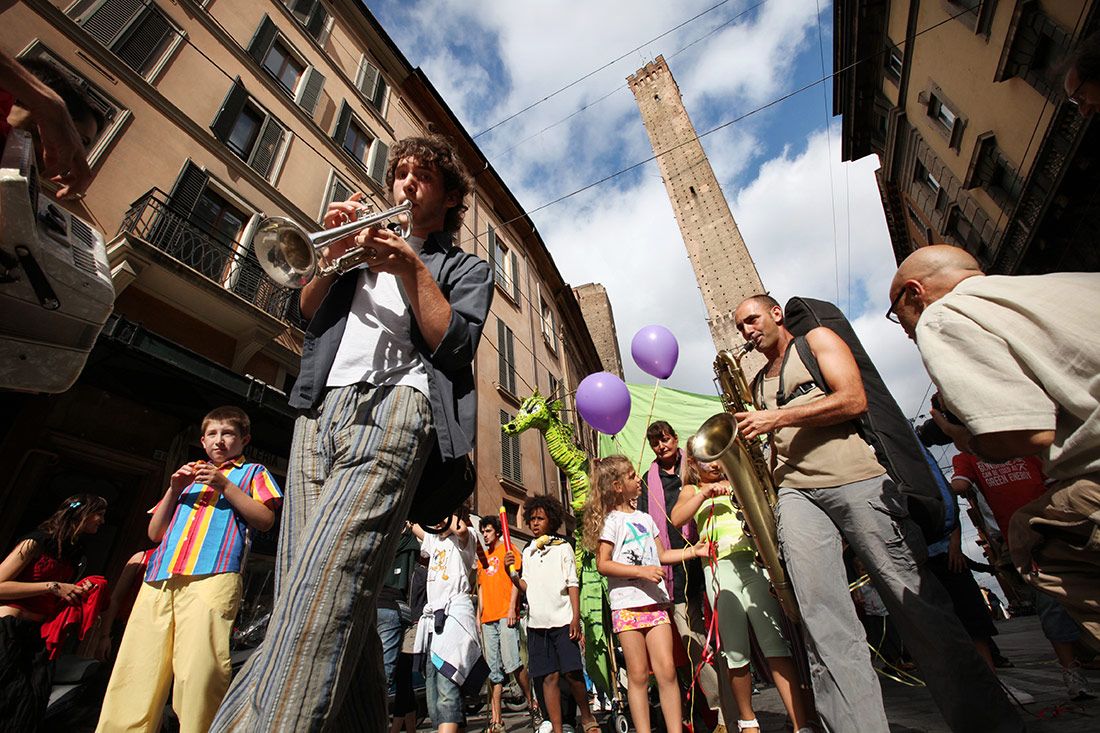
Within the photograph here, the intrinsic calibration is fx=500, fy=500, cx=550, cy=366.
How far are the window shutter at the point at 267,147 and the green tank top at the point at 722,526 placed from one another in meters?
10.8

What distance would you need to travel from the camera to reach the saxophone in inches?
111

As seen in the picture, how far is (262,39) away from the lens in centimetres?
1100

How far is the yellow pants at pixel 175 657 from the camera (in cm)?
213

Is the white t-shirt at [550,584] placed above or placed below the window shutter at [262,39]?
below

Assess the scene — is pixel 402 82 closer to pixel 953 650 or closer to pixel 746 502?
pixel 746 502

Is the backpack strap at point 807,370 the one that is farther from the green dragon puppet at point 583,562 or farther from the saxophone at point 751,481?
the green dragon puppet at point 583,562

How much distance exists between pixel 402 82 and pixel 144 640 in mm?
17195

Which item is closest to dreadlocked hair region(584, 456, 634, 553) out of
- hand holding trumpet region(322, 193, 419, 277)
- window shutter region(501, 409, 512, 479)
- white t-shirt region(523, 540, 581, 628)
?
white t-shirt region(523, 540, 581, 628)

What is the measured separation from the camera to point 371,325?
60.9 inches

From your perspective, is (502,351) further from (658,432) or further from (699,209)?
(699,209)

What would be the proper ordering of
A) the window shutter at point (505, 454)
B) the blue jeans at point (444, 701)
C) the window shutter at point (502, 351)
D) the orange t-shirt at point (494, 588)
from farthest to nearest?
the window shutter at point (502, 351), the window shutter at point (505, 454), the orange t-shirt at point (494, 588), the blue jeans at point (444, 701)

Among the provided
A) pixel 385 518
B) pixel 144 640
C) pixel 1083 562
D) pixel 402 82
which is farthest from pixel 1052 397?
pixel 402 82

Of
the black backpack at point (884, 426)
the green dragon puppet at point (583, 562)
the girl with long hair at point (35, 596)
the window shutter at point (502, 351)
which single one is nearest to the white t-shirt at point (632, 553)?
the green dragon puppet at point (583, 562)

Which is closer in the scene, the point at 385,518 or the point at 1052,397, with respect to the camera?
the point at 385,518
